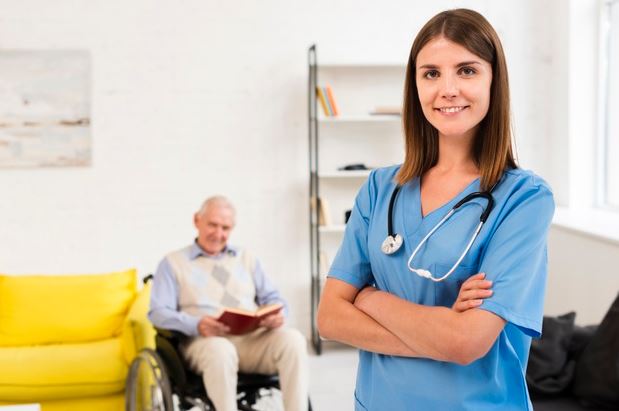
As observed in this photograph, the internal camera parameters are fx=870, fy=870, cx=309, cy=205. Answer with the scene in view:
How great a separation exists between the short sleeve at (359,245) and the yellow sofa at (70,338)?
2.43 meters

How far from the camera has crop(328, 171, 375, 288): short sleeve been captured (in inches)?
62.6

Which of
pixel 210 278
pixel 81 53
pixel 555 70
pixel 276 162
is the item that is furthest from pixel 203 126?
pixel 555 70

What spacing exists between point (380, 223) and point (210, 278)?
2539 mm

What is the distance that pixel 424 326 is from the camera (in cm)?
140

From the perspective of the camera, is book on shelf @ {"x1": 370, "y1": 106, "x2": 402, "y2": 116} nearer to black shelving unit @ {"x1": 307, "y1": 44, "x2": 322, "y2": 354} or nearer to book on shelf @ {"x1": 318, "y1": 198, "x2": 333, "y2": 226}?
black shelving unit @ {"x1": 307, "y1": 44, "x2": 322, "y2": 354}

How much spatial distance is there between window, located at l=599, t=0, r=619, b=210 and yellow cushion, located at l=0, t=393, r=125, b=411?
3.23 meters

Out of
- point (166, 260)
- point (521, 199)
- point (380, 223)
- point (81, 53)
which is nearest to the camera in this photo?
point (521, 199)

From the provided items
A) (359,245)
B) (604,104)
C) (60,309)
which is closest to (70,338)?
(60,309)

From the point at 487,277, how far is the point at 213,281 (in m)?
2.69

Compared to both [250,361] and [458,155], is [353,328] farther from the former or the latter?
[250,361]

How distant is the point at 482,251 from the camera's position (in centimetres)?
143

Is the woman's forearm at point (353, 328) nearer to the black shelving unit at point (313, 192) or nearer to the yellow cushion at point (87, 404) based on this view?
the yellow cushion at point (87, 404)

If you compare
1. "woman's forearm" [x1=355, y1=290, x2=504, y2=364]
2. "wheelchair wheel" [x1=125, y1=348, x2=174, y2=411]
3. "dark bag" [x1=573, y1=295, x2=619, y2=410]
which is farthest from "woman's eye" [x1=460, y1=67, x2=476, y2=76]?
"wheelchair wheel" [x1=125, y1=348, x2=174, y2=411]

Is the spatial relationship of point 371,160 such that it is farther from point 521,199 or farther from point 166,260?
point 521,199
